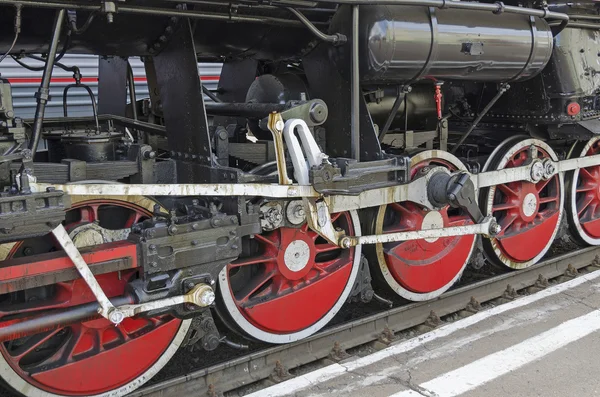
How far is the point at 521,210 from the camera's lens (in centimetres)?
477

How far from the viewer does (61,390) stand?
9.32ft

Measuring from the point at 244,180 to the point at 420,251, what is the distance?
5.45 ft

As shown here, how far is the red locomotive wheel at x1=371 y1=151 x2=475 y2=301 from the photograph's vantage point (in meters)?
4.07

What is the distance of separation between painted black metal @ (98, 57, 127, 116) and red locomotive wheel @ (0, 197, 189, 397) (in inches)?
50.4

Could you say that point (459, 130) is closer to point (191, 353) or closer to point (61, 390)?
point (191, 353)

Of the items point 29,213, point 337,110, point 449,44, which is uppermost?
point 449,44

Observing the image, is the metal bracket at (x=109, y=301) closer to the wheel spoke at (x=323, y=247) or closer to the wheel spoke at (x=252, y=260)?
the wheel spoke at (x=252, y=260)

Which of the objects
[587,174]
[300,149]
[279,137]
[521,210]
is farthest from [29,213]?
[587,174]

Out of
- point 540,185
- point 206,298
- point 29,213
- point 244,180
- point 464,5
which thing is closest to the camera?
point 29,213

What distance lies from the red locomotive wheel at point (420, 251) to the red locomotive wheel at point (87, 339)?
4.83ft

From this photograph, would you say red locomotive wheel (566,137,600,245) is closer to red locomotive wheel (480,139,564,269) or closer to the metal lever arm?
red locomotive wheel (480,139,564,269)

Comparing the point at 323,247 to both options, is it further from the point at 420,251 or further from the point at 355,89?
the point at 355,89

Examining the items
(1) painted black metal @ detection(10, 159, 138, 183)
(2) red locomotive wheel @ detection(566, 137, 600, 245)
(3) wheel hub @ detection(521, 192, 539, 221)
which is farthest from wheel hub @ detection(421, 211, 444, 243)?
(1) painted black metal @ detection(10, 159, 138, 183)

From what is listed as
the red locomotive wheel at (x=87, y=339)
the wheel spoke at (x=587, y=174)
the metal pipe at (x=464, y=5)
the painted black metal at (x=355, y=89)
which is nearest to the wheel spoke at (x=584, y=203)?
the wheel spoke at (x=587, y=174)
